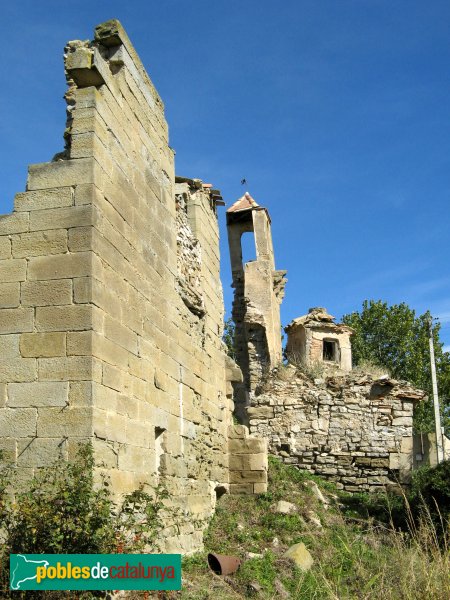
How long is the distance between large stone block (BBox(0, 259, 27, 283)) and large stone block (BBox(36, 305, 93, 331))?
0.39 metres

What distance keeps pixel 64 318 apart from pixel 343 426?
10396mm

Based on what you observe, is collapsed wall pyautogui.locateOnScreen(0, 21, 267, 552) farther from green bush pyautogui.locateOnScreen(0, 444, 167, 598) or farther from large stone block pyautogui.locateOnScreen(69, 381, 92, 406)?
green bush pyautogui.locateOnScreen(0, 444, 167, 598)

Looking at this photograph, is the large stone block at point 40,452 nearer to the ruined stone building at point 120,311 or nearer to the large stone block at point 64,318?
the ruined stone building at point 120,311

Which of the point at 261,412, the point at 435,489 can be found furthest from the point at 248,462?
the point at 261,412

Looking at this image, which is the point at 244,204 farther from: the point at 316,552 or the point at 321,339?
the point at 316,552

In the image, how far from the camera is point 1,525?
5312 millimetres

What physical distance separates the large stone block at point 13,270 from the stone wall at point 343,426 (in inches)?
398

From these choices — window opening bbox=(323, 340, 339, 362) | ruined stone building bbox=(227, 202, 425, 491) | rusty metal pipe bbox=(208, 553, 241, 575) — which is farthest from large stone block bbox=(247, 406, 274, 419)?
window opening bbox=(323, 340, 339, 362)

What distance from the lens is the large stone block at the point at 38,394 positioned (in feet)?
18.1

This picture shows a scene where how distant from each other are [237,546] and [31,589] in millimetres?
4135

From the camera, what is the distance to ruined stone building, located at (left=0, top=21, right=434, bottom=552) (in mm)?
5609

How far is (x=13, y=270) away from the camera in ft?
19.7

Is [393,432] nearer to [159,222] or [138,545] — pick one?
[159,222]

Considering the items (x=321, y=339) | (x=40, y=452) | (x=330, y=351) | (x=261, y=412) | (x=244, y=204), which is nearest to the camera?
(x=40, y=452)
